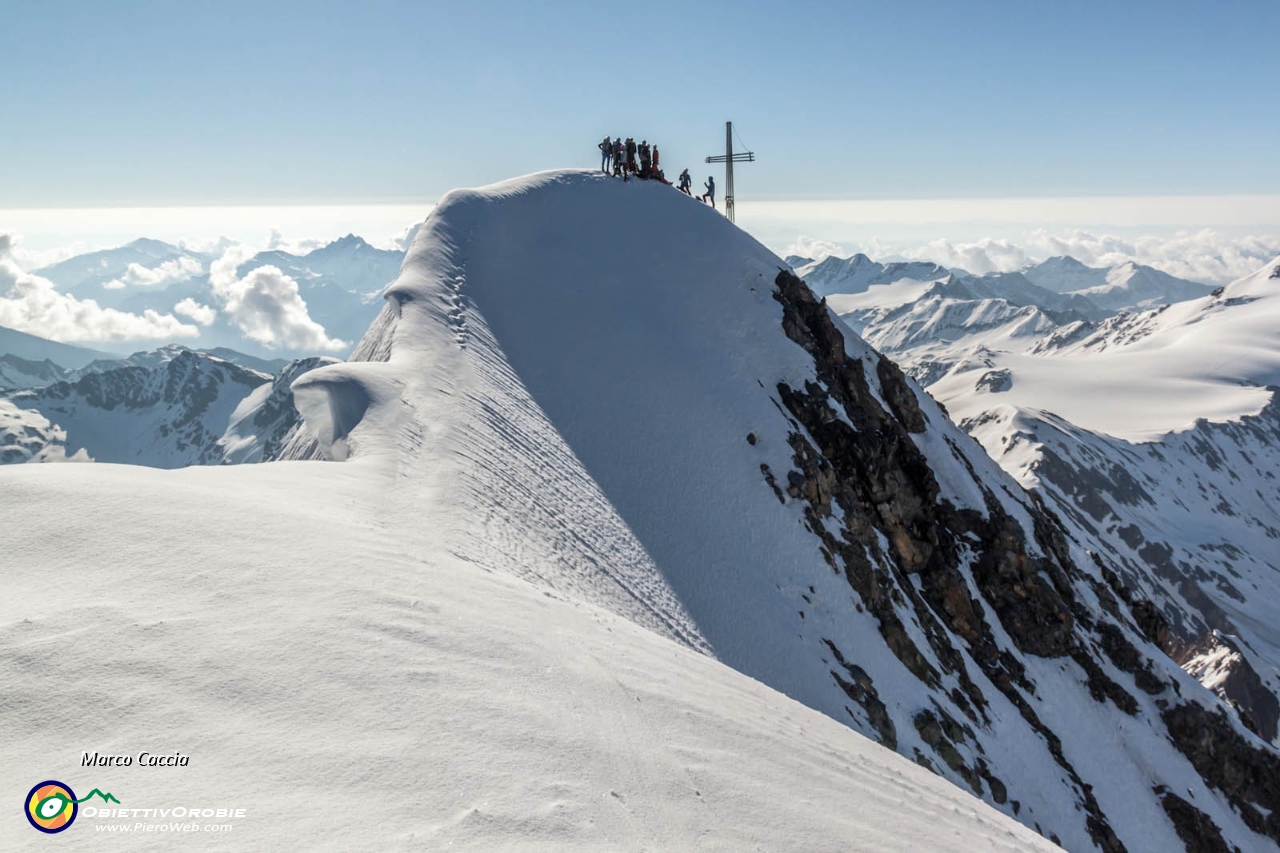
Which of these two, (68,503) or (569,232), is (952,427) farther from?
(68,503)

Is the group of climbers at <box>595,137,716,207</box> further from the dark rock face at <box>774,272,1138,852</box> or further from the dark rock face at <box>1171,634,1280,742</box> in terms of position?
the dark rock face at <box>1171,634,1280,742</box>

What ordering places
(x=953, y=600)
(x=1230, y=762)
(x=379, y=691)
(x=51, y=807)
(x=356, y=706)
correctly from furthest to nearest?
(x=1230, y=762) → (x=953, y=600) → (x=379, y=691) → (x=356, y=706) → (x=51, y=807)

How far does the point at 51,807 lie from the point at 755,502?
83.6 ft

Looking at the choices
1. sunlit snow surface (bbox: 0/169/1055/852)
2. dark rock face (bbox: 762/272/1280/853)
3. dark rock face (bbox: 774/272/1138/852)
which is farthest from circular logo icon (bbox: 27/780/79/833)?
dark rock face (bbox: 774/272/1138/852)

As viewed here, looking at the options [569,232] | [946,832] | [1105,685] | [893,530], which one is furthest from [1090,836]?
[569,232]

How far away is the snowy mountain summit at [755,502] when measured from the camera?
20.1 metres

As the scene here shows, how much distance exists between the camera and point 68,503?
31.8ft

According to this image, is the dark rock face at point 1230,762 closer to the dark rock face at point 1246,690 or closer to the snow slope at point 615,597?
the snow slope at point 615,597

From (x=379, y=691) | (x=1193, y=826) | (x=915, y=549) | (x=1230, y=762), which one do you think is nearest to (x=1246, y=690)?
(x=1230, y=762)

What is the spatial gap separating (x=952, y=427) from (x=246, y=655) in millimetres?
52924

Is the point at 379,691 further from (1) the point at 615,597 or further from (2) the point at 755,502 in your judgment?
(2) the point at 755,502

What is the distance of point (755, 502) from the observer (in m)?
29.0

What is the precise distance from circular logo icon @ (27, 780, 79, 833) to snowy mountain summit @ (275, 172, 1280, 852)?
7.68 metres

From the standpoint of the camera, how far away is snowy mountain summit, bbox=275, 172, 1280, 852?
66.0 feet
